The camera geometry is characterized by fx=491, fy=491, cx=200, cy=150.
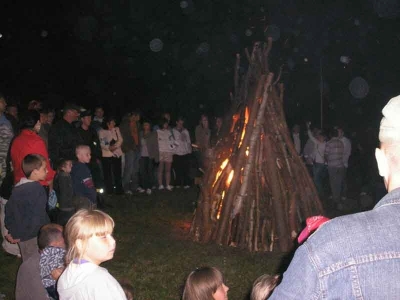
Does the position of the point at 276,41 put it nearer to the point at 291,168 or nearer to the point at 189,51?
the point at 189,51

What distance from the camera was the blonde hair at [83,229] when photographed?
323cm

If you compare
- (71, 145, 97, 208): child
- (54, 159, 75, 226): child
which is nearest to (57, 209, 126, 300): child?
(54, 159, 75, 226): child

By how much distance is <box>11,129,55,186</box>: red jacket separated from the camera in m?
6.26

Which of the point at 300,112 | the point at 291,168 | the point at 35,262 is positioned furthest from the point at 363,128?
the point at 35,262

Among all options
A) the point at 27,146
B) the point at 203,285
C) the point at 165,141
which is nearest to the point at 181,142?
the point at 165,141

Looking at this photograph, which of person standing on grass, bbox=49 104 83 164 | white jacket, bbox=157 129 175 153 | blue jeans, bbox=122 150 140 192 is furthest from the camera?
white jacket, bbox=157 129 175 153

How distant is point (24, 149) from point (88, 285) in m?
3.63

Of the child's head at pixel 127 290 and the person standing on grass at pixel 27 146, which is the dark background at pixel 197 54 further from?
the child's head at pixel 127 290

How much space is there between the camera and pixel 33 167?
221 inches

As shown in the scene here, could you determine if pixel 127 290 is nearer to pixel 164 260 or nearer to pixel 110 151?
pixel 164 260

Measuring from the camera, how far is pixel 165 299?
5.84m

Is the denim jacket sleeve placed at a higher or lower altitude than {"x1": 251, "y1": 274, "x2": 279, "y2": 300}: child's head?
higher

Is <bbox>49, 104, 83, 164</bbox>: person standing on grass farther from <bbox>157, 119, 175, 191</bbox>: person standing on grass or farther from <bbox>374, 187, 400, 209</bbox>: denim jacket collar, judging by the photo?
<bbox>374, 187, 400, 209</bbox>: denim jacket collar

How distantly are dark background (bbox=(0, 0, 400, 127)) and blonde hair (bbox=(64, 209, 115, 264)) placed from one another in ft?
46.5
